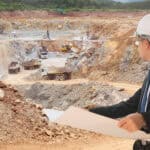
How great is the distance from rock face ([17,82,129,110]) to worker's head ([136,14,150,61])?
621 inches

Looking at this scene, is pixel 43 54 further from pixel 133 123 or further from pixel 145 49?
pixel 133 123

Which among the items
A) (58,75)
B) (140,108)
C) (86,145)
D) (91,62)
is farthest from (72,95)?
(140,108)

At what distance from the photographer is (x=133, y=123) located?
2.45 m

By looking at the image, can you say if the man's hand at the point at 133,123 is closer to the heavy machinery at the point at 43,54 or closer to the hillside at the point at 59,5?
the heavy machinery at the point at 43,54

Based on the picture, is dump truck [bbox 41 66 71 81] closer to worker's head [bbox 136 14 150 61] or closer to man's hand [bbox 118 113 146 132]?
worker's head [bbox 136 14 150 61]

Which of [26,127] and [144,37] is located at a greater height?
[144,37]

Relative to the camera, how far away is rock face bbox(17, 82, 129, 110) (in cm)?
1954

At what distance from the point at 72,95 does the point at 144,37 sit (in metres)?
20.3

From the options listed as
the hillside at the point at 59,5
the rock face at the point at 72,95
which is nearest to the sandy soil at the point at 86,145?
the rock face at the point at 72,95

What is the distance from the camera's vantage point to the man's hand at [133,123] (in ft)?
8.04

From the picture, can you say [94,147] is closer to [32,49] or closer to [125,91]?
[125,91]

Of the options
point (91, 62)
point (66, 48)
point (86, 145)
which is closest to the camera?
point (86, 145)

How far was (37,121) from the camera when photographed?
995 cm

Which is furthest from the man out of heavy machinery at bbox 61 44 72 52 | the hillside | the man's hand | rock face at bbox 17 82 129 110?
the hillside
